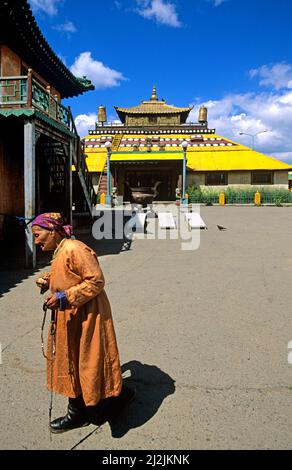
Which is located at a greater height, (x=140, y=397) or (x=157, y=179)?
(x=157, y=179)

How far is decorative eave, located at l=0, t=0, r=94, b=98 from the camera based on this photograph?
8.76 meters

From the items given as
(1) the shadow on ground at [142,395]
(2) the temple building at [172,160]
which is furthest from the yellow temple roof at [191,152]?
(1) the shadow on ground at [142,395]

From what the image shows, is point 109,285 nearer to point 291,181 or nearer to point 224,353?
point 224,353

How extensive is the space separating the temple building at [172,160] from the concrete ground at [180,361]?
849 inches

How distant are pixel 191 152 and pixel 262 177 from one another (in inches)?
284

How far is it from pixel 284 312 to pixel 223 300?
940 mm

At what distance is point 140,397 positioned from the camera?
2916 millimetres

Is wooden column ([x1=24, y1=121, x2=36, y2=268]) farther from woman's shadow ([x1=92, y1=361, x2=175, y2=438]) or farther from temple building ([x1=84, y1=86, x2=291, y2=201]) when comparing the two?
temple building ([x1=84, y1=86, x2=291, y2=201])

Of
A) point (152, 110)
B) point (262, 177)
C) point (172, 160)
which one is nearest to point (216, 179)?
point (262, 177)

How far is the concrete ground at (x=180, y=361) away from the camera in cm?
244

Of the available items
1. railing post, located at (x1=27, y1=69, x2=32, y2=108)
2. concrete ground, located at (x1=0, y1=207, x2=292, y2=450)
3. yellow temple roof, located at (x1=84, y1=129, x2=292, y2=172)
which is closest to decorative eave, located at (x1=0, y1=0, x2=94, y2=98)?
railing post, located at (x1=27, y1=69, x2=32, y2=108)

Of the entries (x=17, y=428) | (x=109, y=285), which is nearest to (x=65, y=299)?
(x=17, y=428)

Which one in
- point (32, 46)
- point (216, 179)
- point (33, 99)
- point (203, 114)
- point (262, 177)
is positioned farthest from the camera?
point (203, 114)

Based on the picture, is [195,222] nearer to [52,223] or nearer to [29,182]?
[29,182]
